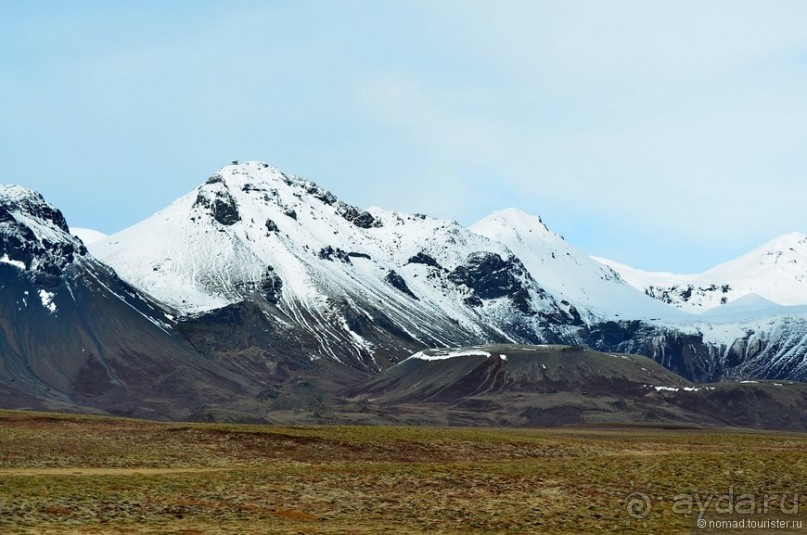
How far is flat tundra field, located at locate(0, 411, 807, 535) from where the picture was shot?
50031mm

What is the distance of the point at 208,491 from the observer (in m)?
57.2

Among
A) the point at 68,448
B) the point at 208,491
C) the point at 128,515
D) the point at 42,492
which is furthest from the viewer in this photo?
the point at 68,448

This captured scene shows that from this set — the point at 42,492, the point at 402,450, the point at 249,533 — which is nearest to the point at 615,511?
the point at 249,533

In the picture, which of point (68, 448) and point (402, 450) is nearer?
point (68, 448)

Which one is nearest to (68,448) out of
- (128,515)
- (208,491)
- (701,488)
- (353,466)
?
(353,466)

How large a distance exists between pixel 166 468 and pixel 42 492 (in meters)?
20.1

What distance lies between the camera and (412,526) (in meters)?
50.4

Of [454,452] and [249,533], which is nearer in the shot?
[249,533]

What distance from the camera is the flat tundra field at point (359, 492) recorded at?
50.0 m

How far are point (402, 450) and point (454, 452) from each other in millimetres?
4303

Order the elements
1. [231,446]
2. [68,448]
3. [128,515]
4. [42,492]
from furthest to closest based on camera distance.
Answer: [231,446] → [68,448] → [42,492] → [128,515]

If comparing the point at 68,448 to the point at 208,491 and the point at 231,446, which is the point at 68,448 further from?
the point at 208,491

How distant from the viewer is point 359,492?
5925 cm

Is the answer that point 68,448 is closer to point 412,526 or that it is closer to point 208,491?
point 208,491
